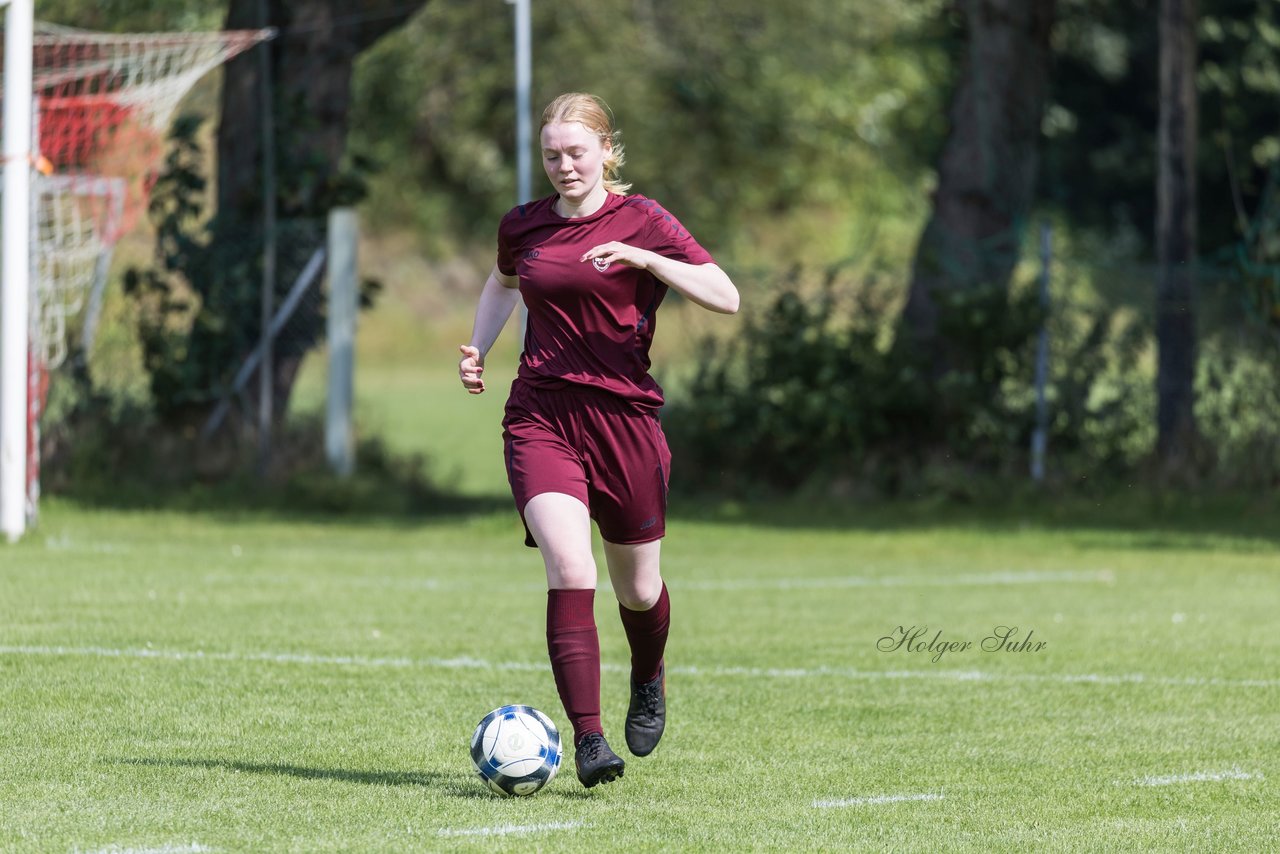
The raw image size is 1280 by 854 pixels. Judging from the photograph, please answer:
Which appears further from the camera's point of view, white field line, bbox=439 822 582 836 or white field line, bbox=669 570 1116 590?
white field line, bbox=669 570 1116 590

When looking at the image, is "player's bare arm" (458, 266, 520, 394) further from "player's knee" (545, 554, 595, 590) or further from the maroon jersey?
"player's knee" (545, 554, 595, 590)

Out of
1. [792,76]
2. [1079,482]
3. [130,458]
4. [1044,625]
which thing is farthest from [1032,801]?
[792,76]

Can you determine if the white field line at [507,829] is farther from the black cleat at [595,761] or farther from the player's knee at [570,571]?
the player's knee at [570,571]

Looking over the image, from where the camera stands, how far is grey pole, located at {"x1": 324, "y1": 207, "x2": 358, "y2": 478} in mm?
18750

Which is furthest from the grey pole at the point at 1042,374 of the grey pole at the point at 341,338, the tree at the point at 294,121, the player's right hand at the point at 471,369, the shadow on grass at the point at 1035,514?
the player's right hand at the point at 471,369

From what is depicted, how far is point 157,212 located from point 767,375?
6086mm

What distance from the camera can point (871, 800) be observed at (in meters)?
5.76

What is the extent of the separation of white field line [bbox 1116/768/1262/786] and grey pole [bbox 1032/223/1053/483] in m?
11.7

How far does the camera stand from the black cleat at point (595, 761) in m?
5.66

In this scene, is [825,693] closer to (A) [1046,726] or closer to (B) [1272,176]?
(A) [1046,726]

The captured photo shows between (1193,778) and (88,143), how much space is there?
496 inches

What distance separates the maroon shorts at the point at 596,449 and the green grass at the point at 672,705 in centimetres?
81

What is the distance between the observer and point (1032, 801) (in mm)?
5789

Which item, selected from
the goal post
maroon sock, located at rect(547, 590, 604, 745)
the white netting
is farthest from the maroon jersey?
the white netting
